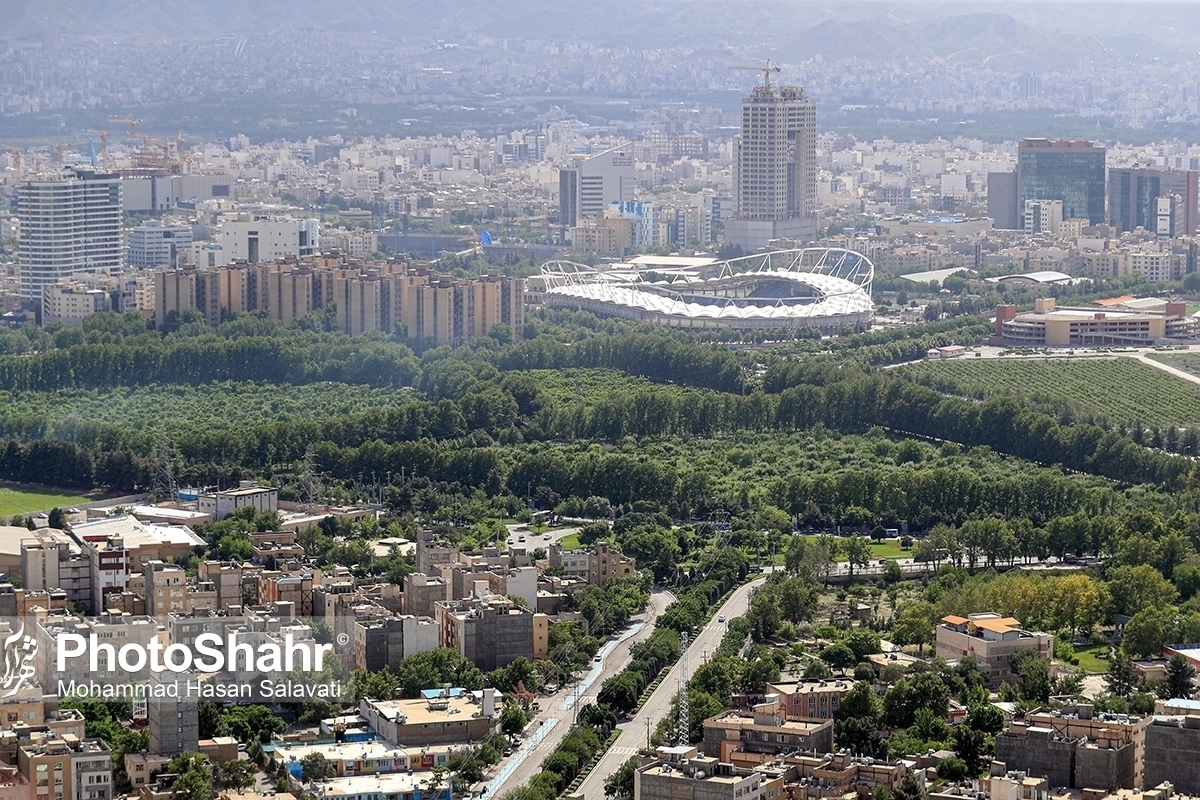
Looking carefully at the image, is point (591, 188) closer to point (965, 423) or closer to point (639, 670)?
point (965, 423)

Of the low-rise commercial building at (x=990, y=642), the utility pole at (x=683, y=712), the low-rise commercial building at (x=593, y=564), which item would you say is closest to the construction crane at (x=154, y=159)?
the low-rise commercial building at (x=593, y=564)

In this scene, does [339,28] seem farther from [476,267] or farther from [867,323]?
[867,323]

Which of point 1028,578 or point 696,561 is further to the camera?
point 696,561

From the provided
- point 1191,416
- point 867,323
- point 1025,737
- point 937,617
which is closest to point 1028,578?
point 937,617

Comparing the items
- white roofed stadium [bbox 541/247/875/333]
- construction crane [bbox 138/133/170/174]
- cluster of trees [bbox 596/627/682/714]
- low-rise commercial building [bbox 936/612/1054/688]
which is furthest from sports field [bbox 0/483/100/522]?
construction crane [bbox 138/133/170/174]

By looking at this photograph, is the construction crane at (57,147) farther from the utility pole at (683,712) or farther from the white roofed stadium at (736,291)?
the utility pole at (683,712)

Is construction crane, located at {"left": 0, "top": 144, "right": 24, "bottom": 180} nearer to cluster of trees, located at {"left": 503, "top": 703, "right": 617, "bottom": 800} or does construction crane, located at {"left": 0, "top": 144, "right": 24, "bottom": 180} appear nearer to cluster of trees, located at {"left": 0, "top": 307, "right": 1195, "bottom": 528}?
cluster of trees, located at {"left": 0, "top": 307, "right": 1195, "bottom": 528}

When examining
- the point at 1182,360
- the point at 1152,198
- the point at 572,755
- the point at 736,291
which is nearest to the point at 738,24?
the point at 1152,198
